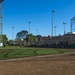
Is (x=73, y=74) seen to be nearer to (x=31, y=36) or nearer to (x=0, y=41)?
(x=0, y=41)

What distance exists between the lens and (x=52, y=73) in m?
14.1

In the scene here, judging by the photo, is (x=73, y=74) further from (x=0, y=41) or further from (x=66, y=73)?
(x=0, y=41)

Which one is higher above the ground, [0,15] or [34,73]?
[0,15]

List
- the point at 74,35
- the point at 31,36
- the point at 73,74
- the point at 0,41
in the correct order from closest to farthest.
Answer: the point at 73,74
the point at 0,41
the point at 74,35
the point at 31,36

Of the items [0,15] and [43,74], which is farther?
[0,15]

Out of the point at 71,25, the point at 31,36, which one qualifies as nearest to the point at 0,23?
the point at 71,25

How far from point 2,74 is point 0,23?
2714 inches

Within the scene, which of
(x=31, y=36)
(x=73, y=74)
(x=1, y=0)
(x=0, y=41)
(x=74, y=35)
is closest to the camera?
(x=73, y=74)

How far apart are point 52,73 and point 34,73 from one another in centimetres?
99

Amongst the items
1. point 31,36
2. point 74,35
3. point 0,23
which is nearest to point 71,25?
point 74,35

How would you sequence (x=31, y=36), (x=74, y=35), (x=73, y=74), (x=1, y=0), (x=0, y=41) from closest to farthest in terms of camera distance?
(x=73, y=74) < (x=1, y=0) < (x=0, y=41) < (x=74, y=35) < (x=31, y=36)

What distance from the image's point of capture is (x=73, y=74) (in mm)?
13711

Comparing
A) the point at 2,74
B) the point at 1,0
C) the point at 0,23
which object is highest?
the point at 1,0

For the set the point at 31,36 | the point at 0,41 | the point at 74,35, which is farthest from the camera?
the point at 31,36
